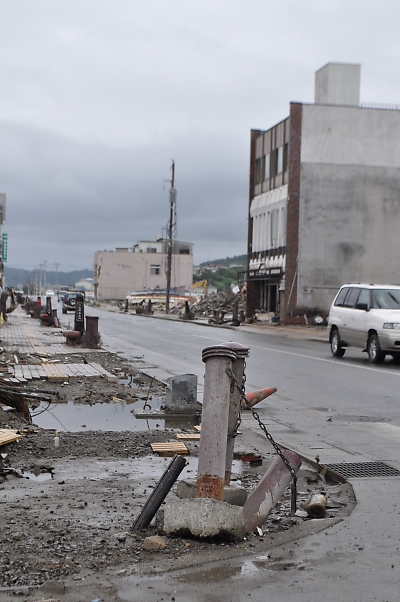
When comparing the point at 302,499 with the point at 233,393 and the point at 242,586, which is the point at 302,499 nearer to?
the point at 233,393

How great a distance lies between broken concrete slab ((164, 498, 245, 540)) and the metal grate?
2237 millimetres

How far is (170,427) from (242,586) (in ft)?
18.5

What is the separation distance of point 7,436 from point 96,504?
95.4 inches

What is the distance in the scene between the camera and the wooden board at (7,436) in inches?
308

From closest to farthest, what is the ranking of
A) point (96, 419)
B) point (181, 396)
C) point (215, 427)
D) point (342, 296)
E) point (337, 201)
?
point (215, 427)
point (96, 419)
point (181, 396)
point (342, 296)
point (337, 201)

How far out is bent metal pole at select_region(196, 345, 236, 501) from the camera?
17.1 ft

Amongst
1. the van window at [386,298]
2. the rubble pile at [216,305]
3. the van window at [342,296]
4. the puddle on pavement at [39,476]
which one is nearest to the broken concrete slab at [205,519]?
the puddle on pavement at [39,476]

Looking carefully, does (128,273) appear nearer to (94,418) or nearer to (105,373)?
(105,373)

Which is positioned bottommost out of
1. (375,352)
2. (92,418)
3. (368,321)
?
(92,418)

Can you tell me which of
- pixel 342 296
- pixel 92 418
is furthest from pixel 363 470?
pixel 342 296

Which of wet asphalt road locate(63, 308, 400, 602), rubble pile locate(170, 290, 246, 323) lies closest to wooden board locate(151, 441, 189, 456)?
wet asphalt road locate(63, 308, 400, 602)

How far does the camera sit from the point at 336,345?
2142 centimetres

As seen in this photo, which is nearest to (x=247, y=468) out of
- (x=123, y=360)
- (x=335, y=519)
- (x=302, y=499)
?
(x=302, y=499)

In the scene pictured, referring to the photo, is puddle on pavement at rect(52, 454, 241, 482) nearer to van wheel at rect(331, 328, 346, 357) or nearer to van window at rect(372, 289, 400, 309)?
van window at rect(372, 289, 400, 309)
